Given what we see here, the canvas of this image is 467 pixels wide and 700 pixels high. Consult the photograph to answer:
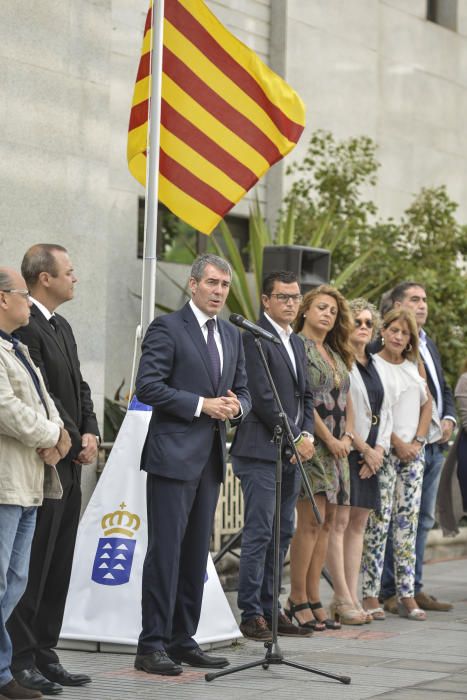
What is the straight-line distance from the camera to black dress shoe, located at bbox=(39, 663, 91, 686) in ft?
22.9

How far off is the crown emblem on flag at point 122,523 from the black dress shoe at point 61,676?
1132 millimetres

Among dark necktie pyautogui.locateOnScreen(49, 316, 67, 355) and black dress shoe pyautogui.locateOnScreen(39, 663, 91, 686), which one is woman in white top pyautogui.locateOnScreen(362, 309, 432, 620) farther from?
dark necktie pyautogui.locateOnScreen(49, 316, 67, 355)

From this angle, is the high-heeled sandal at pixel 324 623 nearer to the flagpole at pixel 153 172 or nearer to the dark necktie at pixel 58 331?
the flagpole at pixel 153 172

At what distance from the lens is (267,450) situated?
28.0 feet

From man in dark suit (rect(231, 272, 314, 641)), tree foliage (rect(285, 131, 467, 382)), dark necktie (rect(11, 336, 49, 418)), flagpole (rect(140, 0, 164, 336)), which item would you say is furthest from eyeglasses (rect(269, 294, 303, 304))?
tree foliage (rect(285, 131, 467, 382))

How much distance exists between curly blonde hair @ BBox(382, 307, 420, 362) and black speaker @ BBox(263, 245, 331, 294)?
1809 mm

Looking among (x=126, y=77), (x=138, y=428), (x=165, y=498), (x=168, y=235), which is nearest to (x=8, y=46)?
(x=138, y=428)

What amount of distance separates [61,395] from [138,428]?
1032 mm

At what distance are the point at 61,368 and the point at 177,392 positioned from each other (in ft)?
2.11

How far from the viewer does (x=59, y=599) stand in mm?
7113

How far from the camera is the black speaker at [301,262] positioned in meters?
11.8

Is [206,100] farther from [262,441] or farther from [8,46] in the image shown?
[262,441]

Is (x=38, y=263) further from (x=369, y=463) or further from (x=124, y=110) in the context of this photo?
(x=124, y=110)

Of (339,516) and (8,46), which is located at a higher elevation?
(8,46)
